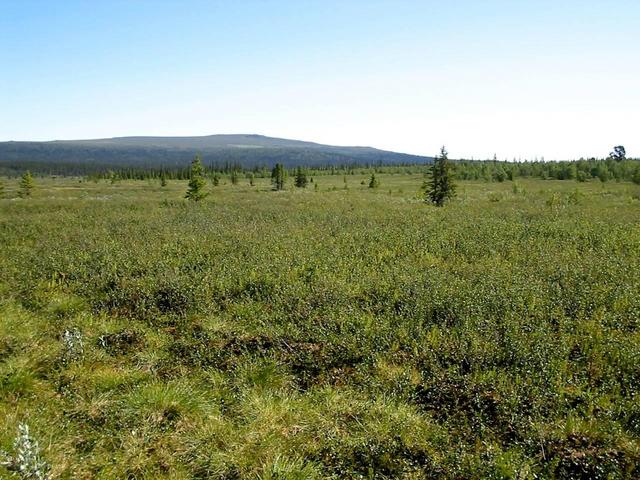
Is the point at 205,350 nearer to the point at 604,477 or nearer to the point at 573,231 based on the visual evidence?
the point at 604,477

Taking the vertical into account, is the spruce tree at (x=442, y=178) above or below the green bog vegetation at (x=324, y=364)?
above

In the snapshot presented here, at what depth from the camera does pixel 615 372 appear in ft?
17.4

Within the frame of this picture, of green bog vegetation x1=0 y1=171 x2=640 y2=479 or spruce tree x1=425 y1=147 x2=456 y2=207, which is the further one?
spruce tree x1=425 y1=147 x2=456 y2=207

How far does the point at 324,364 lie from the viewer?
5938mm

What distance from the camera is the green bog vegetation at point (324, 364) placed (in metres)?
4.14

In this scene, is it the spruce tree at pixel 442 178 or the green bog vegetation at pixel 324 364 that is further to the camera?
the spruce tree at pixel 442 178

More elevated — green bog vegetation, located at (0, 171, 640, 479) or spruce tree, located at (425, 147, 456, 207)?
spruce tree, located at (425, 147, 456, 207)

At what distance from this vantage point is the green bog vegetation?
4.14 metres

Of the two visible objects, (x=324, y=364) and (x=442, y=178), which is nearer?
(x=324, y=364)

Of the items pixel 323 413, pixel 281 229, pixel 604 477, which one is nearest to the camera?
pixel 604 477

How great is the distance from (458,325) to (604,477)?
3013mm

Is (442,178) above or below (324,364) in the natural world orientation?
above

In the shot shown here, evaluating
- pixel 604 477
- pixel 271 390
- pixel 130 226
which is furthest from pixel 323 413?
pixel 130 226

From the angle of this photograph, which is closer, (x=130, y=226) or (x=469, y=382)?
(x=469, y=382)
